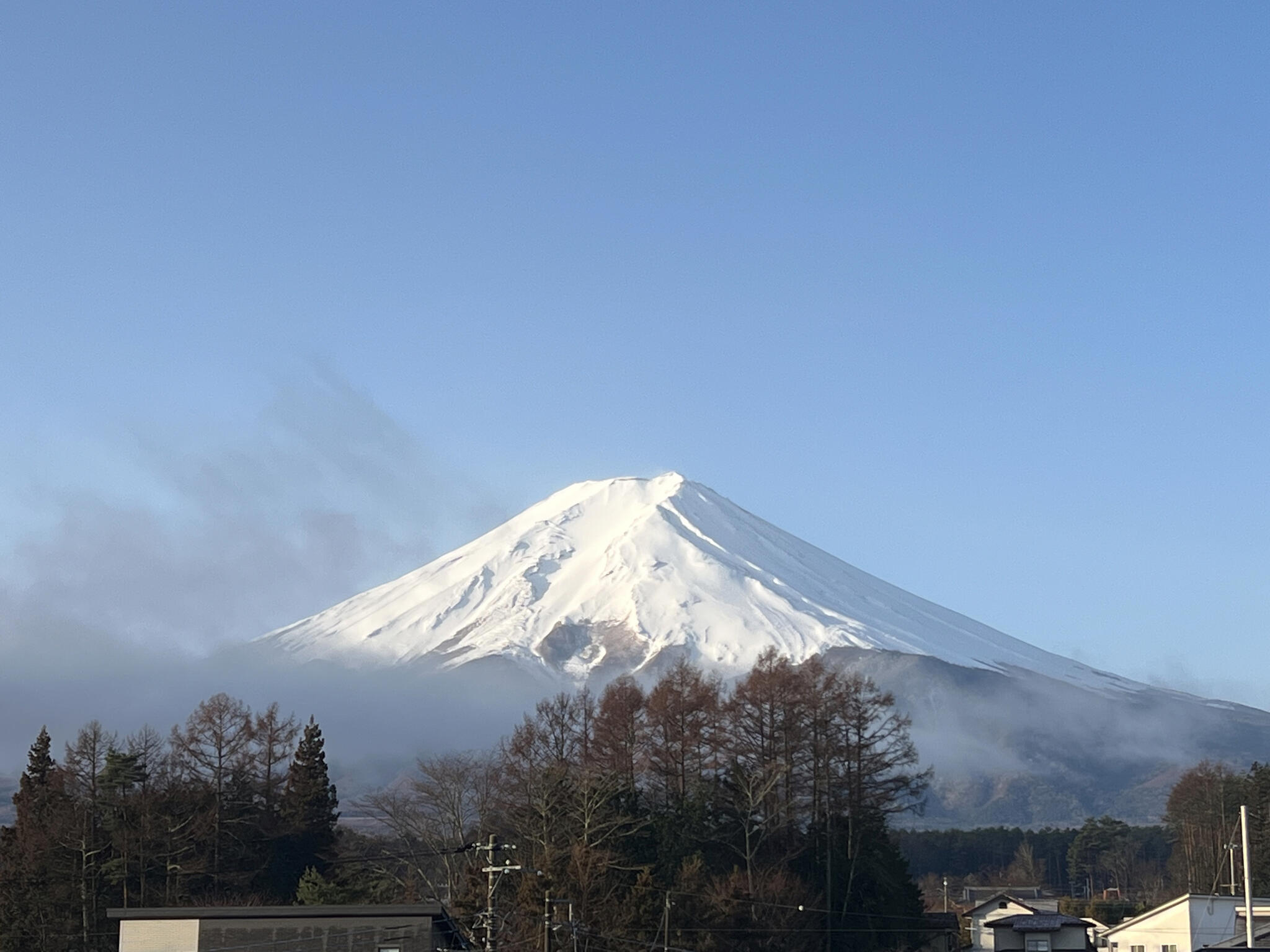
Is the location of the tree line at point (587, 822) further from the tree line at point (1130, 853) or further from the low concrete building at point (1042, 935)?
the tree line at point (1130, 853)

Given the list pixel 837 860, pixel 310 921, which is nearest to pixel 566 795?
pixel 837 860

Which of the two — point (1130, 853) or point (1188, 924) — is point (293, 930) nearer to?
point (1188, 924)

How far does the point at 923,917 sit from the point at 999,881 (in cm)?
5888

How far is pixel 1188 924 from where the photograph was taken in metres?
56.4

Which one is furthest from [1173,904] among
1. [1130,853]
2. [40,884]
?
[1130,853]

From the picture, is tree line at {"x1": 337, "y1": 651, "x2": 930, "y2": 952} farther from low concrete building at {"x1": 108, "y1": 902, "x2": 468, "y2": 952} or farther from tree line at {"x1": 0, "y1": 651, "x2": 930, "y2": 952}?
low concrete building at {"x1": 108, "y1": 902, "x2": 468, "y2": 952}

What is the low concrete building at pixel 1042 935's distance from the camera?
6366 cm

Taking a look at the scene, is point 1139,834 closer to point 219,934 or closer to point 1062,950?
point 1062,950

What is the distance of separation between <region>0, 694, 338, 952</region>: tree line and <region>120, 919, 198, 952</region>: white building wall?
13.8 meters

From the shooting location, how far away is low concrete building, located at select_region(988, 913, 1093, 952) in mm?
63656

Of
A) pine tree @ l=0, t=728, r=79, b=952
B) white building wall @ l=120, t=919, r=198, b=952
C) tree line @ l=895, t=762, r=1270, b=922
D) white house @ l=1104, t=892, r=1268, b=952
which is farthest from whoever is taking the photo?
tree line @ l=895, t=762, r=1270, b=922

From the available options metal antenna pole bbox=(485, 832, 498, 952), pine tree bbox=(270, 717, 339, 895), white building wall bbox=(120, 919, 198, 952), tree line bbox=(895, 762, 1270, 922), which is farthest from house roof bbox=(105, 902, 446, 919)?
tree line bbox=(895, 762, 1270, 922)

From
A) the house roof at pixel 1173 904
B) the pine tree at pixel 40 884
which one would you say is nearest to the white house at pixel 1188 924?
the house roof at pixel 1173 904

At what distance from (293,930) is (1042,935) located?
122 feet
